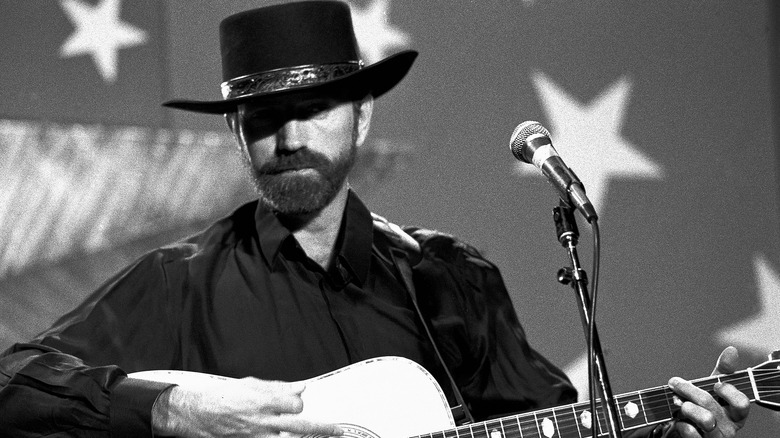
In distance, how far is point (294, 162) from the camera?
9.37ft

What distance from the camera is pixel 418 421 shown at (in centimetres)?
260

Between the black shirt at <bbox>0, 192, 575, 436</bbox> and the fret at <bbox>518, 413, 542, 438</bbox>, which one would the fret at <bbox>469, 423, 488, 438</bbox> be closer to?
the fret at <bbox>518, 413, 542, 438</bbox>

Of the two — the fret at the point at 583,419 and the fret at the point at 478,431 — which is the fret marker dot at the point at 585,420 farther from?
the fret at the point at 478,431

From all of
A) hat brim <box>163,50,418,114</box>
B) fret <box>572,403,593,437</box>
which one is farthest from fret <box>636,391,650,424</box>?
hat brim <box>163,50,418,114</box>

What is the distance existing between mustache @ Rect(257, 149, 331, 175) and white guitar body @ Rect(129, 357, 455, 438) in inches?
23.5

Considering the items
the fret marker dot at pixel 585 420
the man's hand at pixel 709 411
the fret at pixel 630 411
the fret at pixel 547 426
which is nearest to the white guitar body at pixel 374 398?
the fret at pixel 547 426

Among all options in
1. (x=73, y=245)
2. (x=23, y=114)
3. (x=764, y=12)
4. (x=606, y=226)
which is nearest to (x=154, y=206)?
(x=73, y=245)

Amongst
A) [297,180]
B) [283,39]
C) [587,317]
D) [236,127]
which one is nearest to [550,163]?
[587,317]

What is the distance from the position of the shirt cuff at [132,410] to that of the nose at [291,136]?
75 centimetres

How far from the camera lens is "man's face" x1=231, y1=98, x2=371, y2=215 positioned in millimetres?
2854

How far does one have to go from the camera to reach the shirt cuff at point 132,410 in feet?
8.09

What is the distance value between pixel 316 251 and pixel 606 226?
5.57ft

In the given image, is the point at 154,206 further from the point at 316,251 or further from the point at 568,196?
the point at 568,196

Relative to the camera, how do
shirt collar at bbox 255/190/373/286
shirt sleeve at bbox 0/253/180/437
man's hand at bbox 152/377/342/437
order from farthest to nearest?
shirt collar at bbox 255/190/373/286, shirt sleeve at bbox 0/253/180/437, man's hand at bbox 152/377/342/437
